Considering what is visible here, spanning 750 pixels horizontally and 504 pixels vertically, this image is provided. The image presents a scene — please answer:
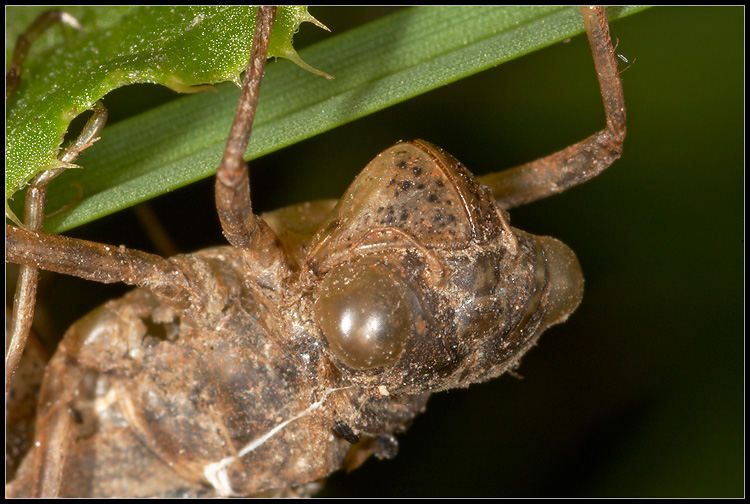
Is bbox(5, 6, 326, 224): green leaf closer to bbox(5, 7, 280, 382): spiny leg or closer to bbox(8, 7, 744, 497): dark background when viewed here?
bbox(5, 7, 280, 382): spiny leg

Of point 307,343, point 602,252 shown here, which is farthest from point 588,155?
point 602,252

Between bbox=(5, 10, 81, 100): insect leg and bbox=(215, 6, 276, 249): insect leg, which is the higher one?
bbox=(5, 10, 81, 100): insect leg

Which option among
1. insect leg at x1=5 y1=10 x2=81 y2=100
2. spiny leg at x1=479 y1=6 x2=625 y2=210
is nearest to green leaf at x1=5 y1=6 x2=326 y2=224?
insect leg at x1=5 y1=10 x2=81 y2=100

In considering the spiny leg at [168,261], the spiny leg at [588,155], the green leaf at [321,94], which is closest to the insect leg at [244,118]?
the spiny leg at [168,261]

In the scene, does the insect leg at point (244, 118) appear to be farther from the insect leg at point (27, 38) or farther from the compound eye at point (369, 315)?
the insect leg at point (27, 38)

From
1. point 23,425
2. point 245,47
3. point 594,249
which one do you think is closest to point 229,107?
point 245,47

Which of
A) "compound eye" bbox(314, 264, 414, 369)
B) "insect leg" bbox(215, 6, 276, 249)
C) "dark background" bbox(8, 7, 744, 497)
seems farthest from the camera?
"dark background" bbox(8, 7, 744, 497)
